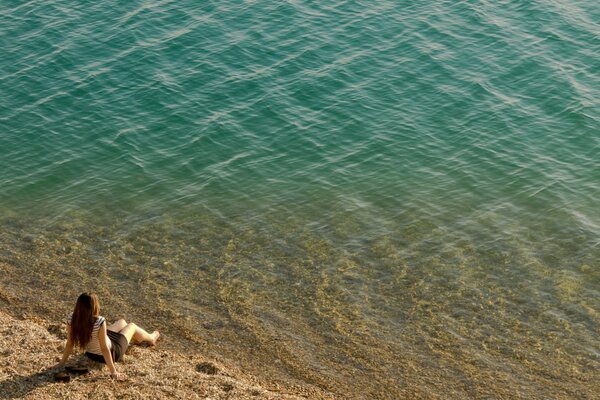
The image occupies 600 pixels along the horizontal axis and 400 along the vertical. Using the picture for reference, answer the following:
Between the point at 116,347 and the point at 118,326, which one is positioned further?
the point at 118,326

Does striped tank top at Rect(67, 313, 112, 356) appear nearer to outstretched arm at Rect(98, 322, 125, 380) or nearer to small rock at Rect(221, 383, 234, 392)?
outstretched arm at Rect(98, 322, 125, 380)

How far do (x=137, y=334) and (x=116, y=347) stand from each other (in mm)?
927

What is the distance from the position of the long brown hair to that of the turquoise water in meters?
3.30

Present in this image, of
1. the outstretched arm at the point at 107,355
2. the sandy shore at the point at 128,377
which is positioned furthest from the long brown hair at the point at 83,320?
the sandy shore at the point at 128,377

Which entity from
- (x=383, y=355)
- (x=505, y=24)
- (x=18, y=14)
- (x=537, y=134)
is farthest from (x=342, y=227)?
(x=18, y=14)

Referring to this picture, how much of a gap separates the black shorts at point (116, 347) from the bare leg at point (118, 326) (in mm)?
202

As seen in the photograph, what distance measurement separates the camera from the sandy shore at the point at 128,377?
18.8 metres

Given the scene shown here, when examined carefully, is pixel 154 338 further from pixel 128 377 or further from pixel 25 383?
pixel 25 383

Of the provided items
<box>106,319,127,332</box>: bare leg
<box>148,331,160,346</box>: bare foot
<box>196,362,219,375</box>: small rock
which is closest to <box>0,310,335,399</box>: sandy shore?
<box>196,362,219,375</box>: small rock

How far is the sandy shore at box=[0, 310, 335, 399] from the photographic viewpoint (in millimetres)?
18750

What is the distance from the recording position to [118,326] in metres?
20.8

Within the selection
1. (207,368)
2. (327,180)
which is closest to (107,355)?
(207,368)

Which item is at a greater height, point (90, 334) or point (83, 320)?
point (83, 320)

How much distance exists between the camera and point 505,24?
41.1 metres
